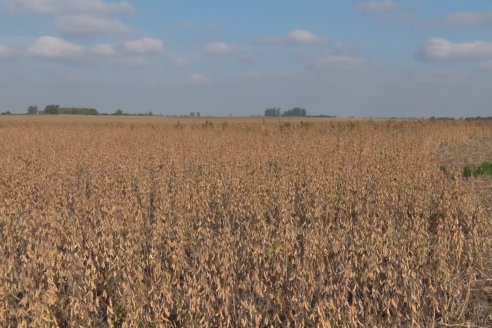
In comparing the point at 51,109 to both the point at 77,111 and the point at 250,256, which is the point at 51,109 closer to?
the point at 77,111

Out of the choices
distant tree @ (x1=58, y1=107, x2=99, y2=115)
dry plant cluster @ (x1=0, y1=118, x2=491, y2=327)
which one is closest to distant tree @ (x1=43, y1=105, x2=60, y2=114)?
distant tree @ (x1=58, y1=107, x2=99, y2=115)

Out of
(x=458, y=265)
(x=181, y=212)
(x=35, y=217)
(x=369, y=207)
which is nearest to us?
(x=458, y=265)

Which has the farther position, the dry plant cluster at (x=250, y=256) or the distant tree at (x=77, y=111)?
the distant tree at (x=77, y=111)

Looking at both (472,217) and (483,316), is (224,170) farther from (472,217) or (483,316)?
(483,316)

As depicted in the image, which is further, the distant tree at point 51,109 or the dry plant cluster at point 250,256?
the distant tree at point 51,109

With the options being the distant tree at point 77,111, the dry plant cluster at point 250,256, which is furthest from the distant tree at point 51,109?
the dry plant cluster at point 250,256

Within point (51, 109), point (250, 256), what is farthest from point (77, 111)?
point (250, 256)

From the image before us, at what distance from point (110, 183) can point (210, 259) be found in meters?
4.67

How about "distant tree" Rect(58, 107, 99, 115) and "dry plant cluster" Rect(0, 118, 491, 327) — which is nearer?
"dry plant cluster" Rect(0, 118, 491, 327)

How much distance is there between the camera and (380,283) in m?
3.42

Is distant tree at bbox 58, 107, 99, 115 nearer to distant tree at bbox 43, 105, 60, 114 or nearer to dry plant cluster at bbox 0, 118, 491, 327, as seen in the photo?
distant tree at bbox 43, 105, 60, 114

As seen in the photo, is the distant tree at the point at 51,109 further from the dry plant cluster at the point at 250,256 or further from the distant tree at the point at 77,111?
the dry plant cluster at the point at 250,256

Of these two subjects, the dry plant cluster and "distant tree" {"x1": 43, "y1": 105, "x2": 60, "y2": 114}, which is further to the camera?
"distant tree" {"x1": 43, "y1": 105, "x2": 60, "y2": 114}

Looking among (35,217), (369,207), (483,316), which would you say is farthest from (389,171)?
(35,217)
